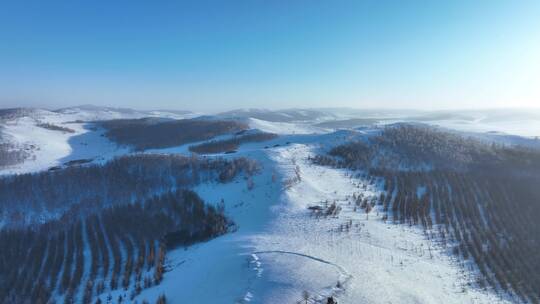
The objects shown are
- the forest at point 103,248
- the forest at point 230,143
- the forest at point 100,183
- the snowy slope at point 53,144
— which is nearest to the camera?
the forest at point 103,248

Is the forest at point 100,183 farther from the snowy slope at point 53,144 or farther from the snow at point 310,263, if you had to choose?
the snowy slope at point 53,144

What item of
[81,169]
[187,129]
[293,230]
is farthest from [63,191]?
[187,129]

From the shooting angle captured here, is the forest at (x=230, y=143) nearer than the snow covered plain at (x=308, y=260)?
No

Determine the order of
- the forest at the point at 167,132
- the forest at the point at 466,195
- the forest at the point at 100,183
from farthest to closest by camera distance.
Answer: the forest at the point at 167,132 → the forest at the point at 100,183 → the forest at the point at 466,195

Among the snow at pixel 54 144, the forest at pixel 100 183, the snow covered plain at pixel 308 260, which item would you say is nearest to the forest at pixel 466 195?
the snow covered plain at pixel 308 260

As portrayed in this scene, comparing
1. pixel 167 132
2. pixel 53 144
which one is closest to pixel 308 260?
pixel 53 144

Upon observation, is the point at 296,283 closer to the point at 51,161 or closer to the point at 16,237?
the point at 16,237

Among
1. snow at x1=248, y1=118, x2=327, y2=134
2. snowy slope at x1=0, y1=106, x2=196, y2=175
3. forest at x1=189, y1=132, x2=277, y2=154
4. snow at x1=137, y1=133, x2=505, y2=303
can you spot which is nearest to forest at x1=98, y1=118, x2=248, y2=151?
snowy slope at x1=0, y1=106, x2=196, y2=175
